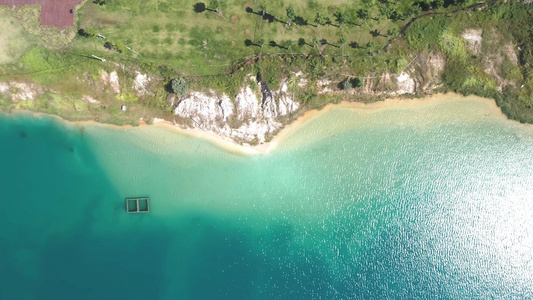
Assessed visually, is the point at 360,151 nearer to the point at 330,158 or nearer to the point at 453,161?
the point at 330,158

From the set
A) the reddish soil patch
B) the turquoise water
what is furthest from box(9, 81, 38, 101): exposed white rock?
the reddish soil patch

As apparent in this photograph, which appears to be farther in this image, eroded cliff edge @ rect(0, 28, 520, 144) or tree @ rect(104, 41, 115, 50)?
eroded cliff edge @ rect(0, 28, 520, 144)

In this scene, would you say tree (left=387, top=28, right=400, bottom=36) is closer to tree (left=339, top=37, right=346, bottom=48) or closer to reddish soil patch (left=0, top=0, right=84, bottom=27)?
tree (left=339, top=37, right=346, bottom=48)

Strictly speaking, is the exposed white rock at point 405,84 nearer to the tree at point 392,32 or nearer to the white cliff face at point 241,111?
the tree at point 392,32

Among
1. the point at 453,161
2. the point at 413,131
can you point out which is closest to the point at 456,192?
the point at 453,161

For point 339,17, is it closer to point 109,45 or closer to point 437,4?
point 437,4

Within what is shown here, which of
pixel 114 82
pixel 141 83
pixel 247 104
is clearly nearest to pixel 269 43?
pixel 247 104

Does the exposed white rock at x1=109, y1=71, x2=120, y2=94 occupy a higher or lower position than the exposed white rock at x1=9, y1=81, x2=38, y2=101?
higher

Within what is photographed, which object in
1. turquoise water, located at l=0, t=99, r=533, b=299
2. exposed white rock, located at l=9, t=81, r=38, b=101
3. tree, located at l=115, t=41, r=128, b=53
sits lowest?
turquoise water, located at l=0, t=99, r=533, b=299
